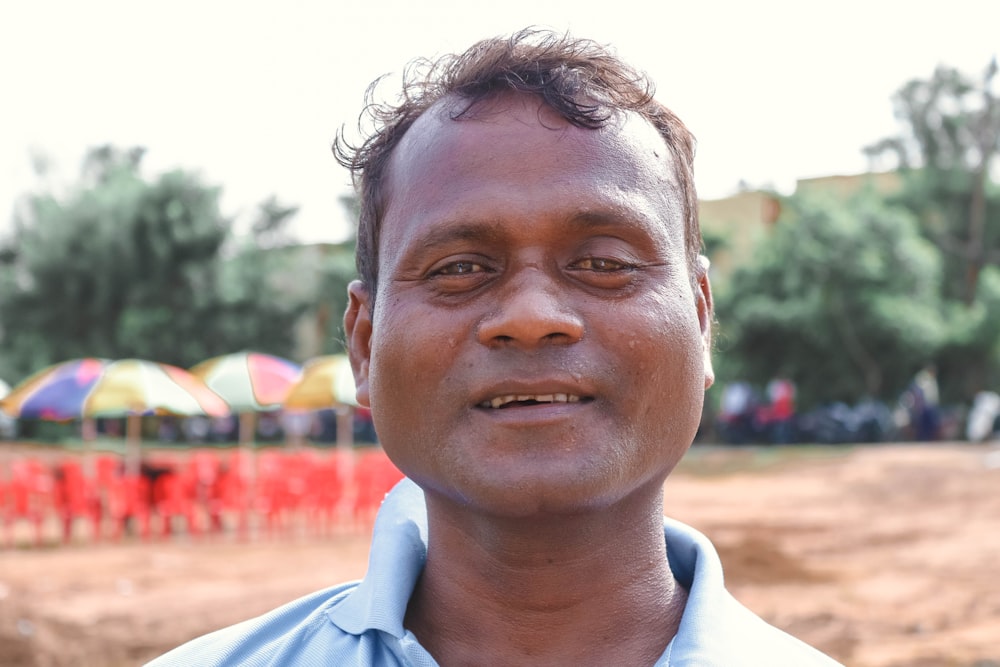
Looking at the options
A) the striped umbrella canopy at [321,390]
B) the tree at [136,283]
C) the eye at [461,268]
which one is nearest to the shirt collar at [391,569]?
the eye at [461,268]

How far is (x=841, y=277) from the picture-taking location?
88.2 ft

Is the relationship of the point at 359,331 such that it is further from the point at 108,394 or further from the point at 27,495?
the point at 27,495

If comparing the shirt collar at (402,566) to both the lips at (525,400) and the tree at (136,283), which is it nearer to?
the lips at (525,400)

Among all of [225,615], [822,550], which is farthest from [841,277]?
[225,615]

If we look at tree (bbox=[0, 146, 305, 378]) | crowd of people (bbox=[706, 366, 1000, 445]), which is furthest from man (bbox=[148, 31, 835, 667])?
tree (bbox=[0, 146, 305, 378])

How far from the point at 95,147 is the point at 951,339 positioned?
31735mm

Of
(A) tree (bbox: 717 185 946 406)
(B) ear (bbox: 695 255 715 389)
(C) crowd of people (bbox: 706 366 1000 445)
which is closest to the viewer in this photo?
(B) ear (bbox: 695 255 715 389)

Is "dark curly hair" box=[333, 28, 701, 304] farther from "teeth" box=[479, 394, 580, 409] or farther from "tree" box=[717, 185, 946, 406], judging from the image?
"tree" box=[717, 185, 946, 406]

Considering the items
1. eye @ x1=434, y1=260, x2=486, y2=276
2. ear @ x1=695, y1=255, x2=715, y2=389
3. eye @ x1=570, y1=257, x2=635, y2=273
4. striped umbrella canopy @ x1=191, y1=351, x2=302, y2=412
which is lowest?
striped umbrella canopy @ x1=191, y1=351, x2=302, y2=412

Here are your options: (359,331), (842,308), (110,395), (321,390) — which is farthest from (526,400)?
(842,308)

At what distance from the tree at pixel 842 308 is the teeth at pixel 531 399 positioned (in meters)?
25.2

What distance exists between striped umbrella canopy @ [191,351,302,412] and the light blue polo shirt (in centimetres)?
1215

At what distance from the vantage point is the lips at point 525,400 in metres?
1.32

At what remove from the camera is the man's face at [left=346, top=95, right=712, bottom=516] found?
131 cm
